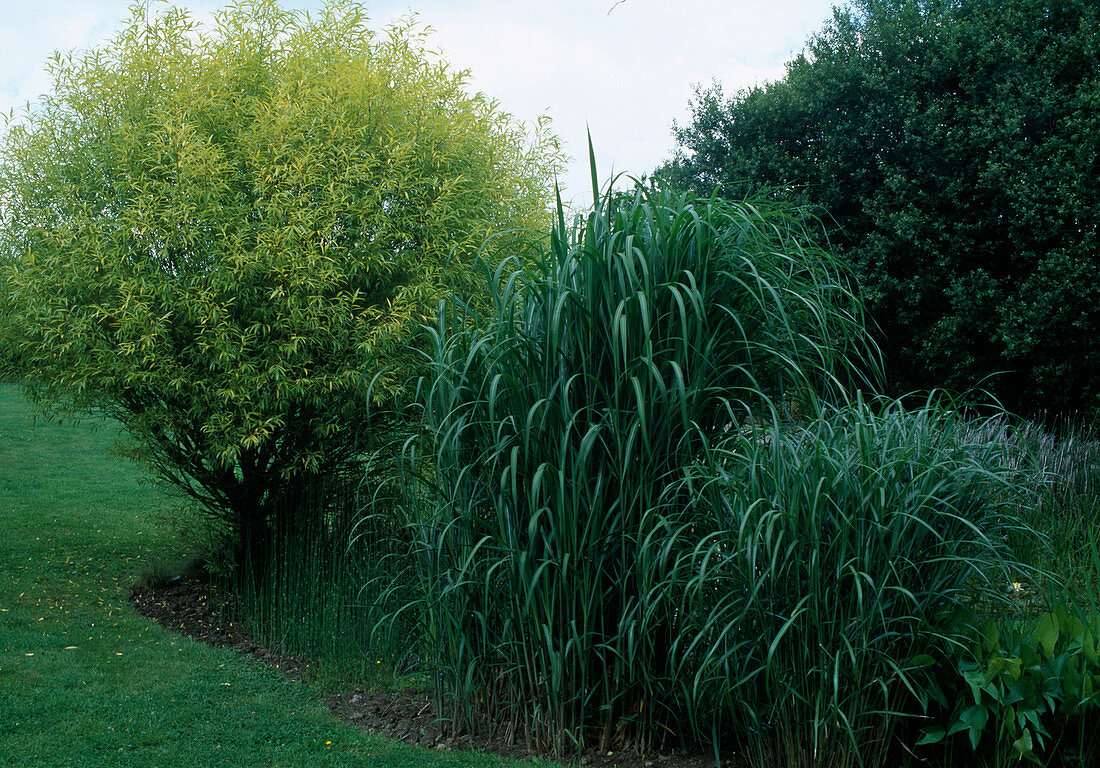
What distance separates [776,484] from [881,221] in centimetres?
1045

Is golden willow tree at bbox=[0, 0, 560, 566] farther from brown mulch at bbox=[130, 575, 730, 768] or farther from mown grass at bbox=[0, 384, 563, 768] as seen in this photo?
mown grass at bbox=[0, 384, 563, 768]

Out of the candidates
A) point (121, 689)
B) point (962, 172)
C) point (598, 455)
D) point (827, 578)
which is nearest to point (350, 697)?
point (121, 689)

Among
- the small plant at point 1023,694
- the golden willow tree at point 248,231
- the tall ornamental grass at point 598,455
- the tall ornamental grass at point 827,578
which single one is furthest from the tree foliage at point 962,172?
the small plant at point 1023,694

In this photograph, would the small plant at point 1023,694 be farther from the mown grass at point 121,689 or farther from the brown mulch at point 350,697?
the mown grass at point 121,689

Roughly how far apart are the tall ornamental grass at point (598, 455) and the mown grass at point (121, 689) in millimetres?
487

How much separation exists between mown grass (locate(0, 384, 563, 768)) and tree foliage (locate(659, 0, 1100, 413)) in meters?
8.04

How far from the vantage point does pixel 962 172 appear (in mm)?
11969

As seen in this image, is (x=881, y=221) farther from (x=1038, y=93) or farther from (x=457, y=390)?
(x=457, y=390)

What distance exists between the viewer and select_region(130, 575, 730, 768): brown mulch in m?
3.21

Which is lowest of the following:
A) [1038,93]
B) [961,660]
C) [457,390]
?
[961,660]

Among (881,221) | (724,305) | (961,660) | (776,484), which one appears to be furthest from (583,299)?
(881,221)

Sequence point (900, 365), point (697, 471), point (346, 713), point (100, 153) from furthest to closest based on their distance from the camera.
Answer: point (900, 365) → point (100, 153) → point (346, 713) → point (697, 471)

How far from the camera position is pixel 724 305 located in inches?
131

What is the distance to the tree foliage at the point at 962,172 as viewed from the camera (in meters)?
11.1
